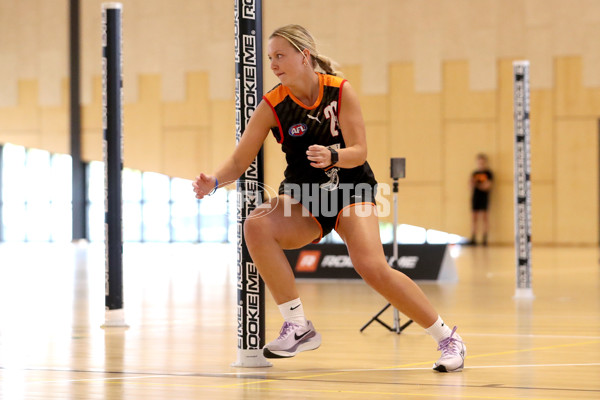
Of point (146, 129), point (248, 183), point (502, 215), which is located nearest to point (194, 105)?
point (146, 129)

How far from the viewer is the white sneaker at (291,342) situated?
390 cm

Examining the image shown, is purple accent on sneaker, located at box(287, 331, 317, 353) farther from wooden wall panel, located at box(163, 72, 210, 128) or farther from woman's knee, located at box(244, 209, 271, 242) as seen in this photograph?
wooden wall panel, located at box(163, 72, 210, 128)

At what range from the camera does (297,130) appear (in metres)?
3.89

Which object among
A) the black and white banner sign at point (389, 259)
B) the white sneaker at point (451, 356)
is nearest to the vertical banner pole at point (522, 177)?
the black and white banner sign at point (389, 259)

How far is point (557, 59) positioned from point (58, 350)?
14.5m

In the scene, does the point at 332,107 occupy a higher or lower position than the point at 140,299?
higher

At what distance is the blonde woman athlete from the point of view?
152 inches

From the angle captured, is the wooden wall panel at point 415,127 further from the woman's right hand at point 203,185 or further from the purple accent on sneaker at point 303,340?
the woman's right hand at point 203,185

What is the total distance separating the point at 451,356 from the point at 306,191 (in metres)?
0.98

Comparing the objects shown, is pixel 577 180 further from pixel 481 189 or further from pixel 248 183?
pixel 248 183

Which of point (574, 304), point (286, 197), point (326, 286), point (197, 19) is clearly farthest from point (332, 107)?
point (197, 19)

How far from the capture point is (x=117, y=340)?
532 centimetres

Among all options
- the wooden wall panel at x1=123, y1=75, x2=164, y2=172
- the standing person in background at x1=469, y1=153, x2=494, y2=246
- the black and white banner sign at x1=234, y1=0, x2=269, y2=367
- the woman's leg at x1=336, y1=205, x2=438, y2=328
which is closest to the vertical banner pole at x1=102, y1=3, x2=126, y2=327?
the black and white banner sign at x1=234, y1=0, x2=269, y2=367

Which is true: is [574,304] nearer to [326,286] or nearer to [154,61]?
[326,286]
